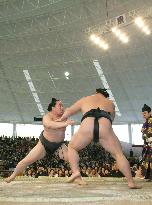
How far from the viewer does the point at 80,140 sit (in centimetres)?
409

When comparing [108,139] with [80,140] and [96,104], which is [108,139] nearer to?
[80,140]

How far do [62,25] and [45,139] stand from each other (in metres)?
16.9

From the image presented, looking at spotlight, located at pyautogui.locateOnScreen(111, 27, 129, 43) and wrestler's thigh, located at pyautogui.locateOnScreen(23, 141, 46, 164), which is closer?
wrestler's thigh, located at pyautogui.locateOnScreen(23, 141, 46, 164)

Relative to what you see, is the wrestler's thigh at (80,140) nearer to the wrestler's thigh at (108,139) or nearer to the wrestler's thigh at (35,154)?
the wrestler's thigh at (108,139)

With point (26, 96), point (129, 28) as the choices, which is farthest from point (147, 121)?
point (26, 96)

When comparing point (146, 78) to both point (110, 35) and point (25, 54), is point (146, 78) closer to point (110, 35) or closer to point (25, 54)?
point (110, 35)

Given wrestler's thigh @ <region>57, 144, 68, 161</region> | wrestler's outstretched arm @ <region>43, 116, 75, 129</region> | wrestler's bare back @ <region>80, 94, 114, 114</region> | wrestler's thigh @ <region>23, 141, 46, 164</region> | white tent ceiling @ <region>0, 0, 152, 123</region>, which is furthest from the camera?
white tent ceiling @ <region>0, 0, 152, 123</region>

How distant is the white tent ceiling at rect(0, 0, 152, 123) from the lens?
20.5 metres

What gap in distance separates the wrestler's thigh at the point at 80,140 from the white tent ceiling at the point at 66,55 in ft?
49.3

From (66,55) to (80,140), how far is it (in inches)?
796

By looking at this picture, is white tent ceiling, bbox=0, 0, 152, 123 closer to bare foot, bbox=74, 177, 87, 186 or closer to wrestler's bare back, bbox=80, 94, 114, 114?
wrestler's bare back, bbox=80, 94, 114, 114

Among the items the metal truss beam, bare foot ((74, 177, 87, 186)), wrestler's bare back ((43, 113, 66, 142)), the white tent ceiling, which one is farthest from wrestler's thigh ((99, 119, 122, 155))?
the white tent ceiling

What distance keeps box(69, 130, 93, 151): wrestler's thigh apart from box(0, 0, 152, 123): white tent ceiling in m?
15.0

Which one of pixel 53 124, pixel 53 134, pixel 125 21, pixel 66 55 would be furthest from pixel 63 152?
pixel 66 55
